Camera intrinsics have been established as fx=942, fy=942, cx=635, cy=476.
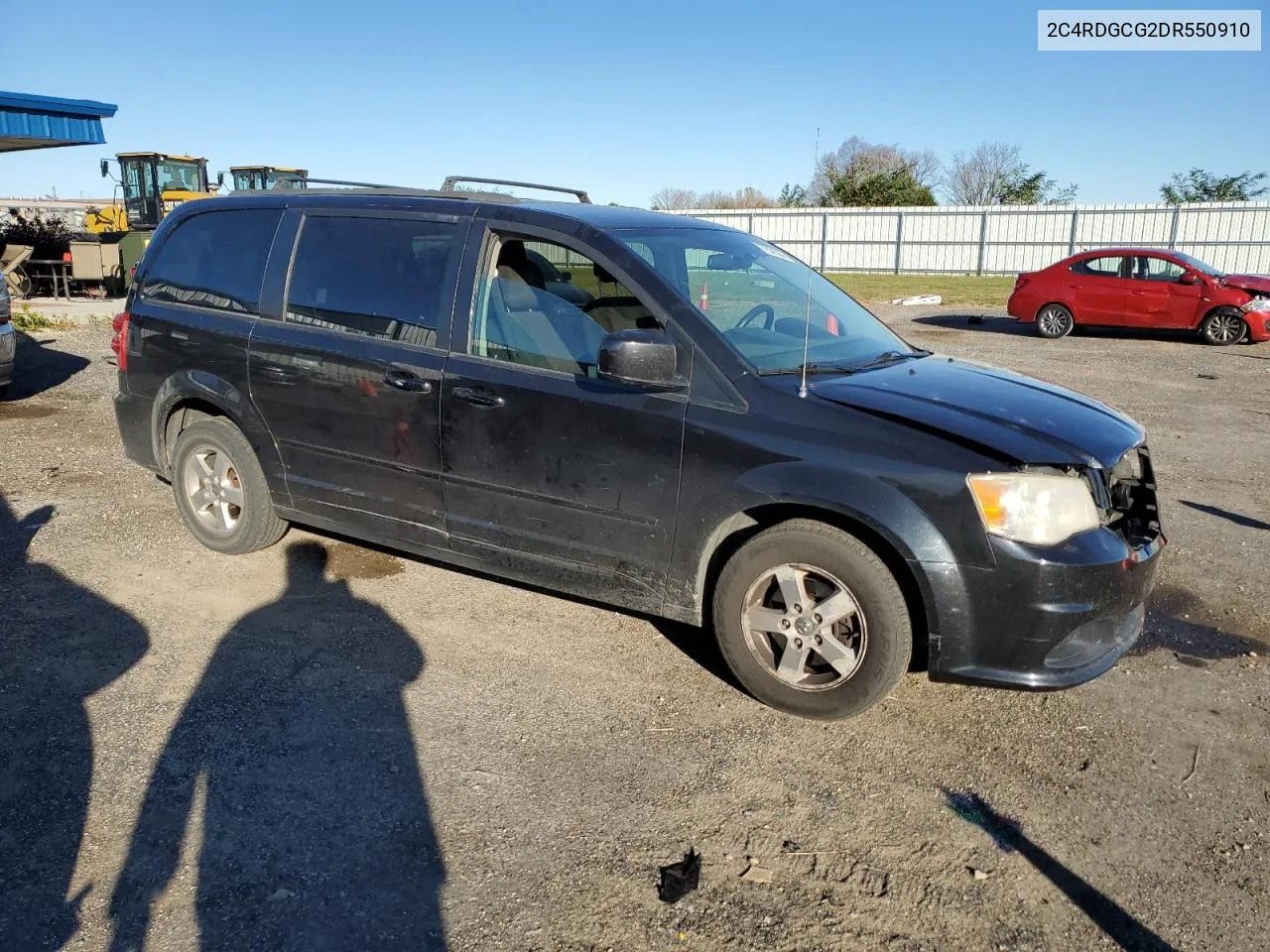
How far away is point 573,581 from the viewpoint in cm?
409

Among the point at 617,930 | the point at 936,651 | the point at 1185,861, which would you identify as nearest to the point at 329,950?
the point at 617,930

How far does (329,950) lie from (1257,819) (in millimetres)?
2876

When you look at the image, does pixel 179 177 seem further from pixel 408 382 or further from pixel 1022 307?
pixel 408 382

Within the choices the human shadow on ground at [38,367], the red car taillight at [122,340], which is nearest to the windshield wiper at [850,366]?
the red car taillight at [122,340]

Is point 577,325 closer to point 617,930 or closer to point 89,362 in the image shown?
point 617,930

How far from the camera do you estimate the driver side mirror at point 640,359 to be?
11.6 feet

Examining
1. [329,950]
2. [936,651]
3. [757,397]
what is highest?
[757,397]

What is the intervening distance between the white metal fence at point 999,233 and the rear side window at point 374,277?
2660 centimetres

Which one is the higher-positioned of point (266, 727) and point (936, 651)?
point (936, 651)

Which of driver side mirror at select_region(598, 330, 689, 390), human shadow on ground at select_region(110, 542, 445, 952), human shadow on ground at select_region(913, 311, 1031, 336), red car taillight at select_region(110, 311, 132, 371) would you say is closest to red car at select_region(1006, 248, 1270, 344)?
human shadow on ground at select_region(913, 311, 1031, 336)

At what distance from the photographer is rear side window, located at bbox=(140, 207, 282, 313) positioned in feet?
16.4

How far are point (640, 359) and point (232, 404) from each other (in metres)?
2.61

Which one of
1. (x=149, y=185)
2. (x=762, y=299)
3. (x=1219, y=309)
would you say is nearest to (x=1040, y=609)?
(x=762, y=299)

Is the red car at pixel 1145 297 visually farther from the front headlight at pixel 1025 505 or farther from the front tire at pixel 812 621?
the front tire at pixel 812 621
